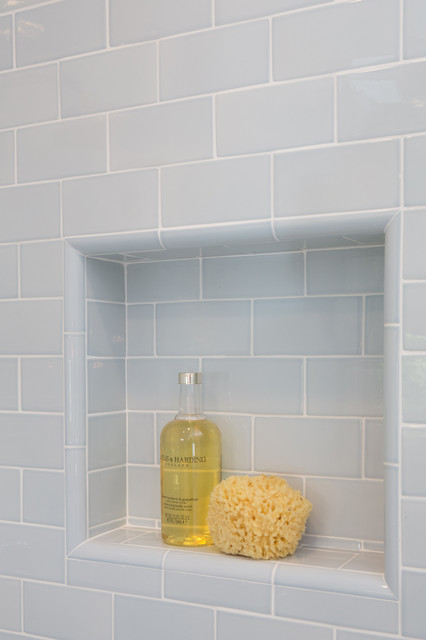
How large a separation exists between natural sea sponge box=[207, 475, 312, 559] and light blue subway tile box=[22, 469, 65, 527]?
0.80ft

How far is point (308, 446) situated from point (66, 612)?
44 centimetres

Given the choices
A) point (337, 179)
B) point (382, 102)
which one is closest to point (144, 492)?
point (337, 179)

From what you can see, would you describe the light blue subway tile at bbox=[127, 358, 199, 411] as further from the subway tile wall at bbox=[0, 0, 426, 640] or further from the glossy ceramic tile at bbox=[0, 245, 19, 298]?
the glossy ceramic tile at bbox=[0, 245, 19, 298]

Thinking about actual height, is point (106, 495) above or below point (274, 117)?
below

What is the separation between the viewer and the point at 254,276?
115 centimetres

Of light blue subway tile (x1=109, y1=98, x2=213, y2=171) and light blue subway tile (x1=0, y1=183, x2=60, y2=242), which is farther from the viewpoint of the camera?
light blue subway tile (x1=0, y1=183, x2=60, y2=242)

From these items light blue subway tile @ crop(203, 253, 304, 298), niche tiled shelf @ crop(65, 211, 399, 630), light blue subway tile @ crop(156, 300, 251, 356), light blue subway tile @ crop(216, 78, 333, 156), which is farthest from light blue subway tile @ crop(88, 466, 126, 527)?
light blue subway tile @ crop(216, 78, 333, 156)

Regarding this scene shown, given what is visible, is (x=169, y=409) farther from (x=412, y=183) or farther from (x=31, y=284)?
(x=412, y=183)

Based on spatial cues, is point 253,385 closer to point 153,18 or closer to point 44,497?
point 44,497

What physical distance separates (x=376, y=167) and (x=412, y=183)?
5 centimetres

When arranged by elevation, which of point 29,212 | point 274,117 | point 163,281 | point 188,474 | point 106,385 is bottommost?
point 188,474

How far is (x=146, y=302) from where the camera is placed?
1.24m

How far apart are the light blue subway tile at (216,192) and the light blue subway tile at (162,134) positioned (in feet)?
0.07

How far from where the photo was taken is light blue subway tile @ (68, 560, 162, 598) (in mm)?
1064
